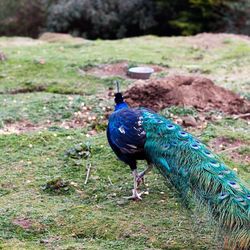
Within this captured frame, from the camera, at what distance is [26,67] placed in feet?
37.8

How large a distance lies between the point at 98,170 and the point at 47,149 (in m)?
0.92

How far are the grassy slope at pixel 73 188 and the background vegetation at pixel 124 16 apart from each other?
7.32 m

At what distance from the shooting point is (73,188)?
246 inches

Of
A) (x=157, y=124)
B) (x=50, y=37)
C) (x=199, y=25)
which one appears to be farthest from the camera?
(x=199, y=25)

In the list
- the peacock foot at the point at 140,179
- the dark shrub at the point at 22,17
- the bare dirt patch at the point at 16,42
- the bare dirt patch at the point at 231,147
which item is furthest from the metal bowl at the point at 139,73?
the dark shrub at the point at 22,17

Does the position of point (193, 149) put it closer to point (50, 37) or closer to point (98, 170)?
point (98, 170)

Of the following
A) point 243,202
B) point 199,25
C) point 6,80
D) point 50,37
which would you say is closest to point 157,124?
point 243,202

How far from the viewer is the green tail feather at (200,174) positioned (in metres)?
4.59

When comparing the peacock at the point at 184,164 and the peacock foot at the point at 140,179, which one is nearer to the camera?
the peacock at the point at 184,164

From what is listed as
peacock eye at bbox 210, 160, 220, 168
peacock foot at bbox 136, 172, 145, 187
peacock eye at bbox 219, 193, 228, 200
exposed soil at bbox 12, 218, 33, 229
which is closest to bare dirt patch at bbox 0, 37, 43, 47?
peacock foot at bbox 136, 172, 145, 187

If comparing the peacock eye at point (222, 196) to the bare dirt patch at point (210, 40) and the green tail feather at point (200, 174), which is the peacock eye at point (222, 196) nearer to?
the green tail feather at point (200, 174)

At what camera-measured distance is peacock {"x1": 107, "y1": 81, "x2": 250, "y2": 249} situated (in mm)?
4621

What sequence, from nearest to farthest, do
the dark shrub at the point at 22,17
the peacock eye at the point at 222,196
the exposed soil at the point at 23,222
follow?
the peacock eye at the point at 222,196 → the exposed soil at the point at 23,222 → the dark shrub at the point at 22,17

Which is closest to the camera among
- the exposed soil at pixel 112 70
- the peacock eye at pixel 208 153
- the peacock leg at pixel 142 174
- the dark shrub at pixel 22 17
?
the peacock eye at pixel 208 153
